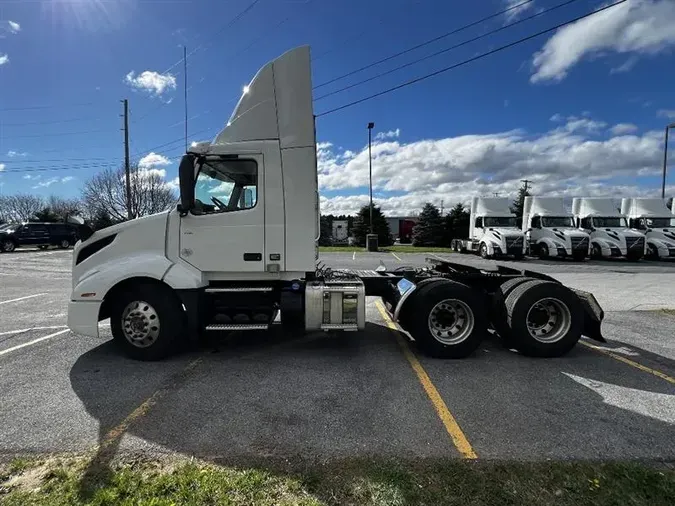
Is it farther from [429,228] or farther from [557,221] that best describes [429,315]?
[429,228]

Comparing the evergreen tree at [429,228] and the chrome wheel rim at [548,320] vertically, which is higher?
the evergreen tree at [429,228]

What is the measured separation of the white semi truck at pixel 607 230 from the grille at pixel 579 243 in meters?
1.62

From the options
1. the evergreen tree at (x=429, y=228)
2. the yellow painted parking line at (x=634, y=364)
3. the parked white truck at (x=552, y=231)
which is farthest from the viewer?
the evergreen tree at (x=429, y=228)

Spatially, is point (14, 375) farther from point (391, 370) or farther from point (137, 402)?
point (391, 370)

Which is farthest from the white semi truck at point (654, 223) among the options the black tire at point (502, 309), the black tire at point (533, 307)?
the black tire at point (502, 309)

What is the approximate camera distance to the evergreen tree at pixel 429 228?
43219 mm

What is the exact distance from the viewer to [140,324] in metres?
5.10

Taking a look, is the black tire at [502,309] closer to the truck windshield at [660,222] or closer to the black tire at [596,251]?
the black tire at [596,251]

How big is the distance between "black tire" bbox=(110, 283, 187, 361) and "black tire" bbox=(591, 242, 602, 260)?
25.8 metres

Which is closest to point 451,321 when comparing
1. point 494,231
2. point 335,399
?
point 335,399

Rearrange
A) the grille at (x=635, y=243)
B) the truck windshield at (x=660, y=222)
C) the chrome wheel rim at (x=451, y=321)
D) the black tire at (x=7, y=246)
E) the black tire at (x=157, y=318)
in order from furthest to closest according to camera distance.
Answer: the black tire at (x=7, y=246)
the truck windshield at (x=660, y=222)
the grille at (x=635, y=243)
the chrome wheel rim at (x=451, y=321)
the black tire at (x=157, y=318)

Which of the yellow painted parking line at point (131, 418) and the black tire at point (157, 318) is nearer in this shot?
the yellow painted parking line at point (131, 418)

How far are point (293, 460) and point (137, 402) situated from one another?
1959 millimetres

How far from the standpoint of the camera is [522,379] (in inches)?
179
